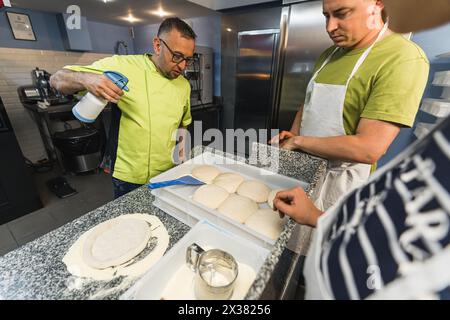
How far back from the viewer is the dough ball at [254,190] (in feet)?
2.59

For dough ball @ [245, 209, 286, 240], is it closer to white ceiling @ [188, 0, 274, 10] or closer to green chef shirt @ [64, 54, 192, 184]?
green chef shirt @ [64, 54, 192, 184]

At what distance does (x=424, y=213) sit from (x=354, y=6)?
0.90 m

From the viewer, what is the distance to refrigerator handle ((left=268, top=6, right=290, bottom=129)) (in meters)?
2.39

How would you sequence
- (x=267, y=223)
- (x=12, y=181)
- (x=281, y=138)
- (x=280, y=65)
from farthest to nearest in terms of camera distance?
1. (x=280, y=65)
2. (x=12, y=181)
3. (x=281, y=138)
4. (x=267, y=223)

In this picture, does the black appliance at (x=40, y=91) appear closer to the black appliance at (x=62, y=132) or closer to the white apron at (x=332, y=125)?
the black appliance at (x=62, y=132)

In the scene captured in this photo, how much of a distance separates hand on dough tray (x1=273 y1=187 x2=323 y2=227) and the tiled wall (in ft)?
12.2

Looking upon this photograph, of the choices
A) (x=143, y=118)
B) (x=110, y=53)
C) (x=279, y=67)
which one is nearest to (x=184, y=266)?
(x=143, y=118)

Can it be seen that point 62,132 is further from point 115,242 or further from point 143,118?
point 115,242

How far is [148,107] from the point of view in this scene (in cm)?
113

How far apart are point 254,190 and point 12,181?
2404 millimetres

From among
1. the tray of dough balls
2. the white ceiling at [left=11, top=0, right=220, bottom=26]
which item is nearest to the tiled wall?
the white ceiling at [left=11, top=0, right=220, bottom=26]

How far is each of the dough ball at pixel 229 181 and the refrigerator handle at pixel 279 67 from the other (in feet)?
6.93

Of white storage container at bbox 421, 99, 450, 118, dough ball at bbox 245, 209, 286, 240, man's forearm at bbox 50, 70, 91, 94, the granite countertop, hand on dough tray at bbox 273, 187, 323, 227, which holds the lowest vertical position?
the granite countertop
